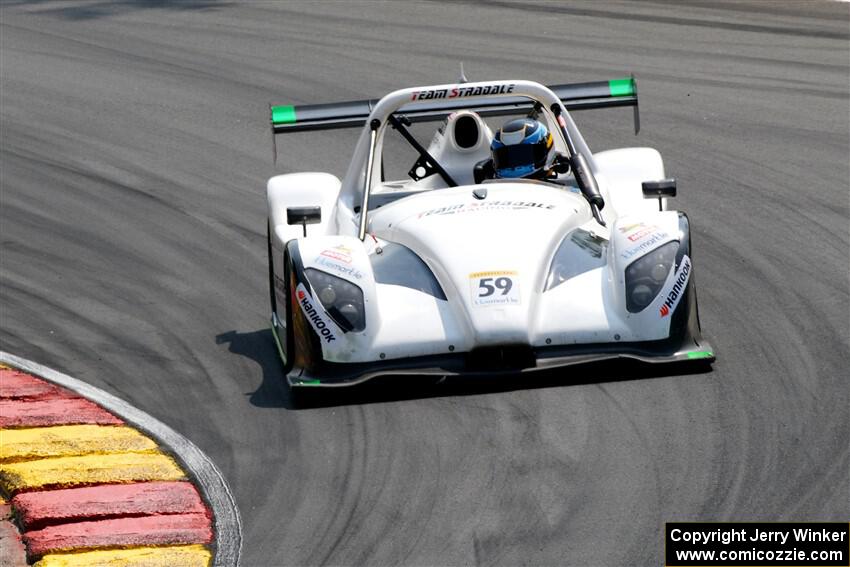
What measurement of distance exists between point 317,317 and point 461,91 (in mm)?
2166

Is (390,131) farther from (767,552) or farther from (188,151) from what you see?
(767,552)

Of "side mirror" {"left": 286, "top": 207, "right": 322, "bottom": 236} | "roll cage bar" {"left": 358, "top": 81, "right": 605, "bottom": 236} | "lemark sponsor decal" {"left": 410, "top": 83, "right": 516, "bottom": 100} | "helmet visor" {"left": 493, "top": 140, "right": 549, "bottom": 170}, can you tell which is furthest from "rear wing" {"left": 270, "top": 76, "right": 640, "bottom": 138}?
"side mirror" {"left": 286, "top": 207, "right": 322, "bottom": 236}

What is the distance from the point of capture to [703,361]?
8.23m

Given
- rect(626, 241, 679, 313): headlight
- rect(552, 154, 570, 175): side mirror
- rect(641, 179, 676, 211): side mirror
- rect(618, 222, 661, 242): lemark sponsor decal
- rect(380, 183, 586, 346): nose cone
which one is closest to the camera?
rect(380, 183, 586, 346): nose cone

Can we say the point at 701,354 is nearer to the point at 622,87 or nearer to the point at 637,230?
the point at 637,230

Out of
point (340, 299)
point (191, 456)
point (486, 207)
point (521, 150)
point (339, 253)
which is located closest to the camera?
point (191, 456)

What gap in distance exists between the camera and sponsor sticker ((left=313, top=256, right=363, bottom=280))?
27.3 ft

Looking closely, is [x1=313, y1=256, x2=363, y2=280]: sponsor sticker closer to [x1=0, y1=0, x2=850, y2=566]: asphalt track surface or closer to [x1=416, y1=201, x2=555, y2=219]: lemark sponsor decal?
[x1=0, y1=0, x2=850, y2=566]: asphalt track surface

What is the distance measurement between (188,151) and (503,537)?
335 inches

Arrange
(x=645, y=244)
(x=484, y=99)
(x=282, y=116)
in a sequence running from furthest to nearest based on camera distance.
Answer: (x=282, y=116), (x=484, y=99), (x=645, y=244)

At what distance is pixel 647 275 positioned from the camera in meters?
8.20

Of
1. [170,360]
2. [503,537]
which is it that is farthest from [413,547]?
[170,360]

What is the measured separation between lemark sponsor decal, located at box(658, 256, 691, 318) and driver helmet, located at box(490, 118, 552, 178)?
1.67 metres

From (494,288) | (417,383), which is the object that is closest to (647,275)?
(494,288)
